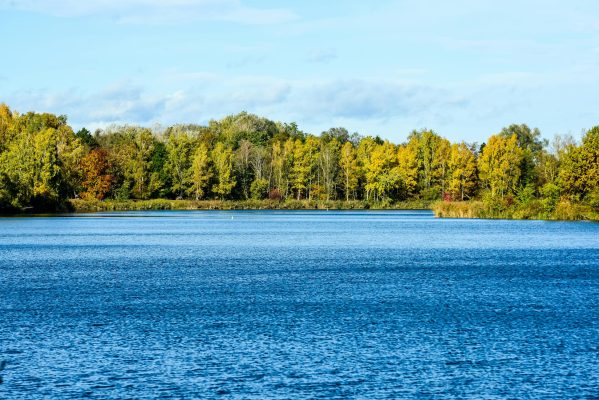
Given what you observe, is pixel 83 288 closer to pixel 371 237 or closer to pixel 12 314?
pixel 12 314

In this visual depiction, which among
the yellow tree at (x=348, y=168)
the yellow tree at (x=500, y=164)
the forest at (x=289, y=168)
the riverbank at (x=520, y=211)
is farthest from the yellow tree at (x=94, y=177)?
the yellow tree at (x=500, y=164)

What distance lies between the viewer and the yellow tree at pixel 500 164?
127688 mm

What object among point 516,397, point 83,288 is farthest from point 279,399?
point 83,288

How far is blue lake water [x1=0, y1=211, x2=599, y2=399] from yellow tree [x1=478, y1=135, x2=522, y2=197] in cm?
8100

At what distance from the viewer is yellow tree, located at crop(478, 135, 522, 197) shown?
12769 cm

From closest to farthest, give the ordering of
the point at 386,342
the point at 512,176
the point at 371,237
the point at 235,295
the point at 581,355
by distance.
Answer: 1. the point at 581,355
2. the point at 386,342
3. the point at 235,295
4. the point at 371,237
5. the point at 512,176

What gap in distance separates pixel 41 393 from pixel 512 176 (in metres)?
119

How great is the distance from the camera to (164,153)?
141125mm

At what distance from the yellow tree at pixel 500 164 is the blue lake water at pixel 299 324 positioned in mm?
81003

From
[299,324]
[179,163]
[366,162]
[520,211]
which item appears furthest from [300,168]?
[299,324]

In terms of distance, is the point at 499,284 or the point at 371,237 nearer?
the point at 499,284

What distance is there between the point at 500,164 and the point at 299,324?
11039 cm

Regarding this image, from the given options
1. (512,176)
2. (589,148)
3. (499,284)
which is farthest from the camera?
(512,176)

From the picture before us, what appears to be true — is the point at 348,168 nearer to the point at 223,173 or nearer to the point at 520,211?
the point at 223,173
